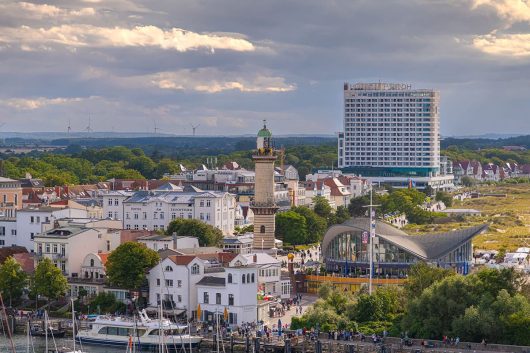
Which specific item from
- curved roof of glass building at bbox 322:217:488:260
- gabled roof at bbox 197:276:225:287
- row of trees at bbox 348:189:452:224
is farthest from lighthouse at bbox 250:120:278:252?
row of trees at bbox 348:189:452:224

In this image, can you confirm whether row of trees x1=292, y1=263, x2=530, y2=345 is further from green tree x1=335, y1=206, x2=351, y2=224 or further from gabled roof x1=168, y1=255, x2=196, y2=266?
green tree x1=335, y1=206, x2=351, y2=224

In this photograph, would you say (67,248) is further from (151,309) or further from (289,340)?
(289,340)

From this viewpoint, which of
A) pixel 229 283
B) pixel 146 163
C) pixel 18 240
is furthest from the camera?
pixel 146 163

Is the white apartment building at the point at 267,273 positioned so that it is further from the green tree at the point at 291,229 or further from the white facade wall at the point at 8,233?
the green tree at the point at 291,229

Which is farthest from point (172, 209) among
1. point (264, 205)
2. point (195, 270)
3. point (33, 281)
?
point (195, 270)

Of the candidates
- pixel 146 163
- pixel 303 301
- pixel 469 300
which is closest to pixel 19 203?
pixel 303 301
